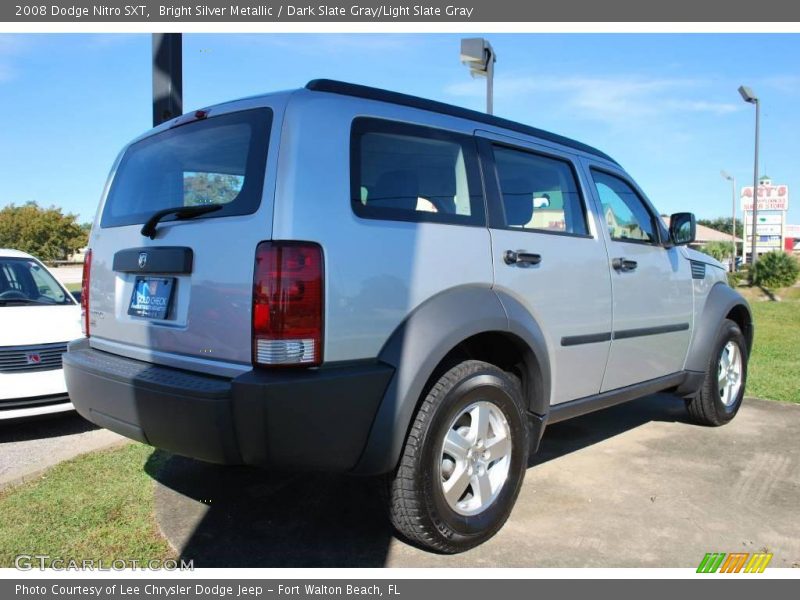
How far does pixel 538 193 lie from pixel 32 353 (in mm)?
3916

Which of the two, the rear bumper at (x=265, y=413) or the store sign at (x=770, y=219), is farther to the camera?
the store sign at (x=770, y=219)

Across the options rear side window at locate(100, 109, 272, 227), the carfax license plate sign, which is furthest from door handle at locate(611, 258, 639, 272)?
the carfax license plate sign

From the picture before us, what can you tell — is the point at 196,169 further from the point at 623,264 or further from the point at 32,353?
the point at 32,353

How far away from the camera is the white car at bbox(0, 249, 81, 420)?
464cm

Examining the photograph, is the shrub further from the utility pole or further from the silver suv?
the utility pole

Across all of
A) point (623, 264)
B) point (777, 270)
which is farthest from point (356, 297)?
point (777, 270)

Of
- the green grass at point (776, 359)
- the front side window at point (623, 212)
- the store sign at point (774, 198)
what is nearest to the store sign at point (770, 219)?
the store sign at point (774, 198)

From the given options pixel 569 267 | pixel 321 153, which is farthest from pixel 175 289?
pixel 569 267

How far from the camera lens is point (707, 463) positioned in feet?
13.5

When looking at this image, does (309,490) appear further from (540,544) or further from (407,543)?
(540,544)

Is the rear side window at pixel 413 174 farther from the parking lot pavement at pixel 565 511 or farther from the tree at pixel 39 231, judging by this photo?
the tree at pixel 39 231

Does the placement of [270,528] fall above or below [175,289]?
below

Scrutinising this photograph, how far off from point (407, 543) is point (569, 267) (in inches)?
65.7

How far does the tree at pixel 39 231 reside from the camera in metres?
44.5
